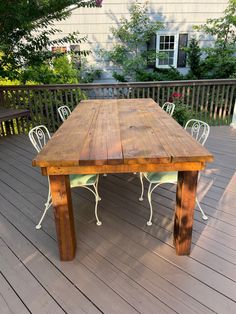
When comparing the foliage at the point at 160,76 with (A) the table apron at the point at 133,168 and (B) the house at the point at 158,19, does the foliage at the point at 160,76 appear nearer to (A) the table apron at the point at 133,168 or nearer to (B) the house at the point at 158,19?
(B) the house at the point at 158,19

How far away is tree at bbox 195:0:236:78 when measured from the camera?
273 inches

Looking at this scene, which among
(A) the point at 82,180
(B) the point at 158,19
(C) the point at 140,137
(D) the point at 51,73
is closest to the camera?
(C) the point at 140,137

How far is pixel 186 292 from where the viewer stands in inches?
58.9

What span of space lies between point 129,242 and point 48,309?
0.73 meters

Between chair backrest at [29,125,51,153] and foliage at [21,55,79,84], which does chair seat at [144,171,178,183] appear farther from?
foliage at [21,55,79,84]

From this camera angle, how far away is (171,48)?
766 cm

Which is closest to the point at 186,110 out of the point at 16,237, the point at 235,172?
the point at 235,172

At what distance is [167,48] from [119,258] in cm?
727

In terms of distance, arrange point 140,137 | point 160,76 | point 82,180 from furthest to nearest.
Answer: point 160,76 < point 82,180 < point 140,137

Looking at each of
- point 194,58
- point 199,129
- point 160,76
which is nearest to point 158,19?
point 194,58

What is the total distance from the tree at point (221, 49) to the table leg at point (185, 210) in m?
6.42

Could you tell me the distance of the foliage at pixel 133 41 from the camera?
709cm

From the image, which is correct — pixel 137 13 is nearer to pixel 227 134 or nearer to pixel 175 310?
pixel 227 134

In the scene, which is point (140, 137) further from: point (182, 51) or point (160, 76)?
point (182, 51)
